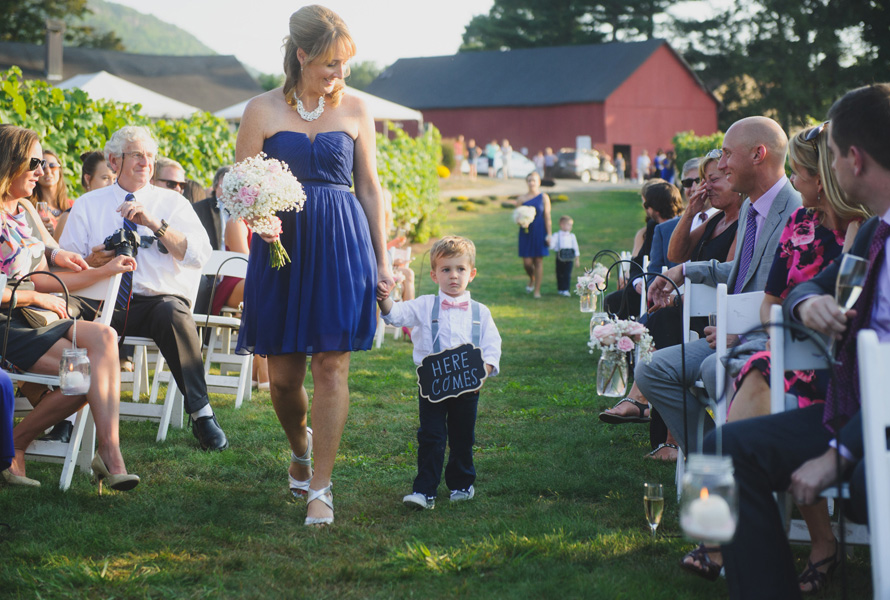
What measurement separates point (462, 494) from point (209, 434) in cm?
181

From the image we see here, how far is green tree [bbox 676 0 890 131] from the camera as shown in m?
49.3

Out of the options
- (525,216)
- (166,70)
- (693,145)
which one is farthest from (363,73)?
(525,216)

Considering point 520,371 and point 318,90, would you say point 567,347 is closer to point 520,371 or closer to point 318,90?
point 520,371

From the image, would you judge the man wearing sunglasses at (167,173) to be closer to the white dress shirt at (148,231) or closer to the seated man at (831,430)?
the white dress shirt at (148,231)

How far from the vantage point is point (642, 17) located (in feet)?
206

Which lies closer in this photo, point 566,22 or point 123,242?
point 123,242

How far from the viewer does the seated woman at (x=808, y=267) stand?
3.43m

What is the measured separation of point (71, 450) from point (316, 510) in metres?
1.44

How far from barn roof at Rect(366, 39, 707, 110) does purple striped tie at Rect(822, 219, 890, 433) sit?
49.7 m

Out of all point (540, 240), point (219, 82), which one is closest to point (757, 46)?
point (219, 82)

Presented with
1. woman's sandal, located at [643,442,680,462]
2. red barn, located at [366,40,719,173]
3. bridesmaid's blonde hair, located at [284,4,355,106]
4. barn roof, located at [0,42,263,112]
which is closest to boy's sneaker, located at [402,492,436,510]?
woman's sandal, located at [643,442,680,462]

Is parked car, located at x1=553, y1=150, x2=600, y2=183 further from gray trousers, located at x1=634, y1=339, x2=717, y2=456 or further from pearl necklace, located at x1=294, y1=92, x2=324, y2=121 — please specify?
pearl necklace, located at x1=294, y1=92, x2=324, y2=121

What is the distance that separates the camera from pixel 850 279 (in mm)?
2736

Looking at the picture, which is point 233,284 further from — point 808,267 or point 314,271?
point 808,267
